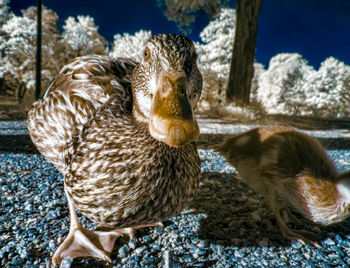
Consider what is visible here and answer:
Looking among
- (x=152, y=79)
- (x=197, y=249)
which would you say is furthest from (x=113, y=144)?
(x=197, y=249)

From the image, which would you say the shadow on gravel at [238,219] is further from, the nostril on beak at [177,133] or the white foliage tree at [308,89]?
the white foliage tree at [308,89]

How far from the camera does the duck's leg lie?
1.58 meters

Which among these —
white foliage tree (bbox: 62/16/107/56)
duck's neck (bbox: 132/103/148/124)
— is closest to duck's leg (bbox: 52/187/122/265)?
duck's neck (bbox: 132/103/148/124)

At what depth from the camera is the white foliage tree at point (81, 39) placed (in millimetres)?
24766

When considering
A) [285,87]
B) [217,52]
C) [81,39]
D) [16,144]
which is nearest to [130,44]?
[81,39]

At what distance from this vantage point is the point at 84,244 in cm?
167

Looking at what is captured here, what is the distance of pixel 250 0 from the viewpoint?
317 inches

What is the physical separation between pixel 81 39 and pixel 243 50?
22.8 m

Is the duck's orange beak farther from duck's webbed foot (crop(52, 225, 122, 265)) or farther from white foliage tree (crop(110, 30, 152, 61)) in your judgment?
white foliage tree (crop(110, 30, 152, 61))

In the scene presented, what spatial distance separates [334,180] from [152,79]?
1996 mm

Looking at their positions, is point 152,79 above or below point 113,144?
above

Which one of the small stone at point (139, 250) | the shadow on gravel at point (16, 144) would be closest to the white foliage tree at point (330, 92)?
the shadow on gravel at point (16, 144)

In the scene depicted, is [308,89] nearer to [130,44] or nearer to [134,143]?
[130,44]

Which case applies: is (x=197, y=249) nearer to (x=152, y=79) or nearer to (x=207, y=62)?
(x=152, y=79)
